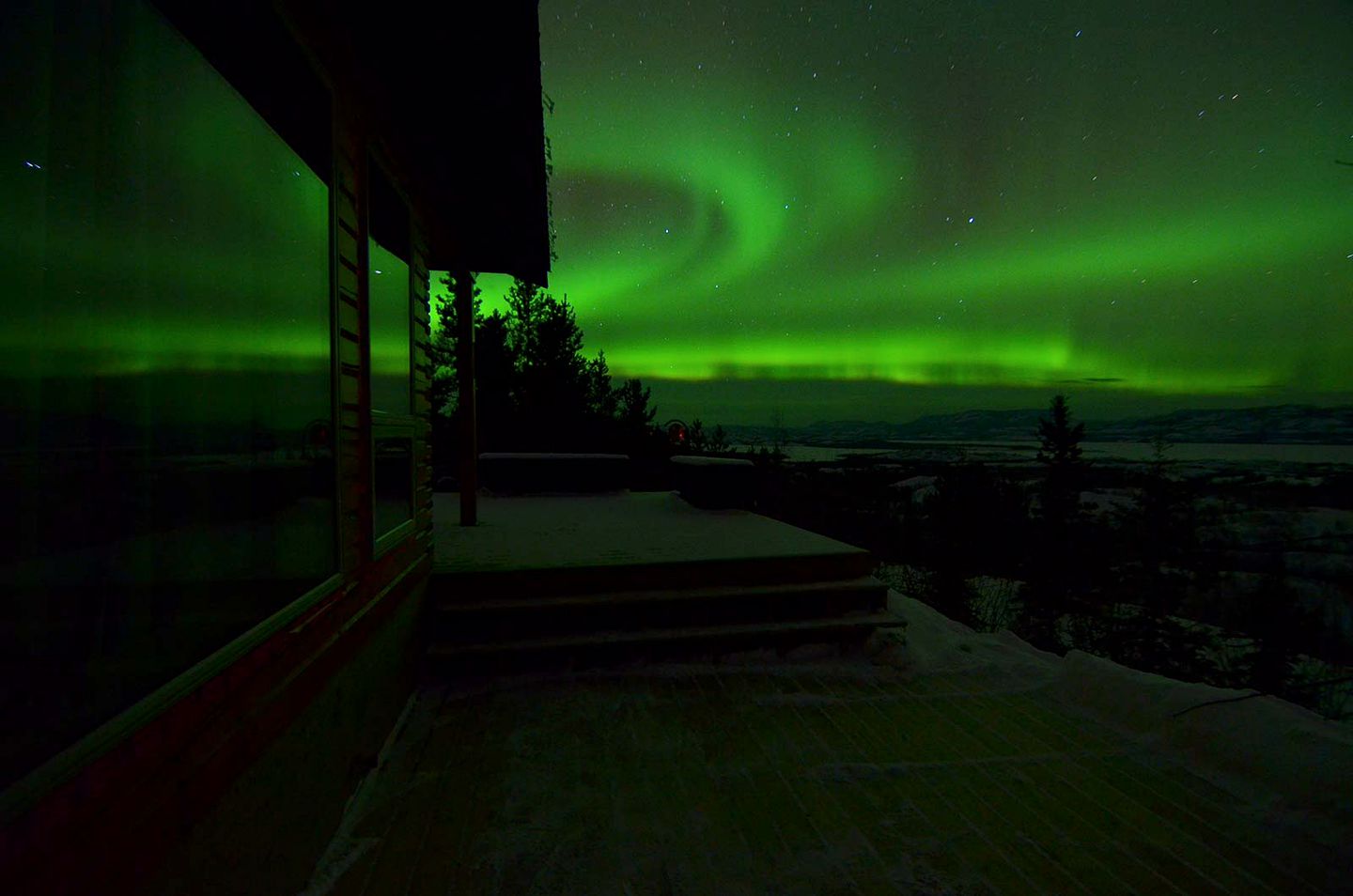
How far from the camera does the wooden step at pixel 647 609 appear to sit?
400cm

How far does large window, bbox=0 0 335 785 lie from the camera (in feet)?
3.66

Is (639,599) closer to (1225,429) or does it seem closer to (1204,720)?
(1204,720)

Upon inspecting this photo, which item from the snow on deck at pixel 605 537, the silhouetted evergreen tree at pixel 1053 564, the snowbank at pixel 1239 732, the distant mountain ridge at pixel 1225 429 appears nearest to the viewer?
the snowbank at pixel 1239 732

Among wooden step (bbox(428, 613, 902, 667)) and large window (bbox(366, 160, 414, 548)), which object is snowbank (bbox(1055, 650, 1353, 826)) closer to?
wooden step (bbox(428, 613, 902, 667))

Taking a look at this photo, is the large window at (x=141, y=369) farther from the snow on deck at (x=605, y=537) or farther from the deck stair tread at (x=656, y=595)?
the snow on deck at (x=605, y=537)

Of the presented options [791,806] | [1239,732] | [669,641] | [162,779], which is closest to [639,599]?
[669,641]

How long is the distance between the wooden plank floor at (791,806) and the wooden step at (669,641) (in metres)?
0.33

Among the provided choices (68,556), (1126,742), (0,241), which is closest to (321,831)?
(68,556)

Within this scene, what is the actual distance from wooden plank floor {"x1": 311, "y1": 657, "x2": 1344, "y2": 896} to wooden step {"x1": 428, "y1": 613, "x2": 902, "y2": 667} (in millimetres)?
329

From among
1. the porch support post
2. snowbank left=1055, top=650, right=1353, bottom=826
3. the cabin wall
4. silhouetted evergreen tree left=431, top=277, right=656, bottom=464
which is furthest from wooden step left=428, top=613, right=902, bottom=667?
silhouetted evergreen tree left=431, top=277, right=656, bottom=464

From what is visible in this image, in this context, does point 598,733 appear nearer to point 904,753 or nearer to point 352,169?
point 904,753

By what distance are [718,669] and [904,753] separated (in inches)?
Answer: 55.2

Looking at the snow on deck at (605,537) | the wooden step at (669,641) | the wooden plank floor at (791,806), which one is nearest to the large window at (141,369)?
the wooden plank floor at (791,806)

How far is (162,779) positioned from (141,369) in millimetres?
1042
